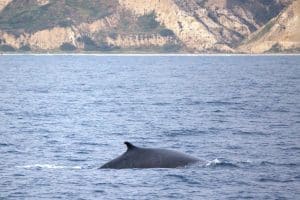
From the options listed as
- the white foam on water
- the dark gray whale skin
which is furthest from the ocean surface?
the dark gray whale skin

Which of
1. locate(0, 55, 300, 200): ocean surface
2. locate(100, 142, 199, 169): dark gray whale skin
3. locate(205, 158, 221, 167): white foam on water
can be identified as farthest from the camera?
locate(205, 158, 221, 167): white foam on water

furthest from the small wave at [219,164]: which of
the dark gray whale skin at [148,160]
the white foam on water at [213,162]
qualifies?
the dark gray whale skin at [148,160]

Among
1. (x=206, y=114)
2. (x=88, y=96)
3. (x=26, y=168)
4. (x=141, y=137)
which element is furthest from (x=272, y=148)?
(x=88, y=96)

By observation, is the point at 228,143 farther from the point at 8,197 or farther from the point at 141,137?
the point at 8,197

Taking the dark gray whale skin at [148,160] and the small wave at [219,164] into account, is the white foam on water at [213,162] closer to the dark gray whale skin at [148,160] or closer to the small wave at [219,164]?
the small wave at [219,164]

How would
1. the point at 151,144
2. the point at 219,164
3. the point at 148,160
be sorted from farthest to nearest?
the point at 151,144, the point at 219,164, the point at 148,160

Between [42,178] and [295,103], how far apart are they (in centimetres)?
5362

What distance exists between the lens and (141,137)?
58844 millimetres

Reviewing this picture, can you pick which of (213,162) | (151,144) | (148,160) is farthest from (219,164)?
(151,144)

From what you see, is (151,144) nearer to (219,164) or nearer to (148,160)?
(219,164)

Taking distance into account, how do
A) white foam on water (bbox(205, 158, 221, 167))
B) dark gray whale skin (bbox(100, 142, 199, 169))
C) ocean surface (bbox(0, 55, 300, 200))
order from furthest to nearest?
white foam on water (bbox(205, 158, 221, 167)) → dark gray whale skin (bbox(100, 142, 199, 169)) → ocean surface (bbox(0, 55, 300, 200))

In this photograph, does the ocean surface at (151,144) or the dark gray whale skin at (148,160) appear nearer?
the ocean surface at (151,144)

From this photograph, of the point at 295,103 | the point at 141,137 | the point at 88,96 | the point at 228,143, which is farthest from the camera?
the point at 88,96

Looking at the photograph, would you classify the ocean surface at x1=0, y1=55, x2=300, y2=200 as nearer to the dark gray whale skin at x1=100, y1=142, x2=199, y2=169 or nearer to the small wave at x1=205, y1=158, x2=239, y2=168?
the small wave at x1=205, y1=158, x2=239, y2=168
